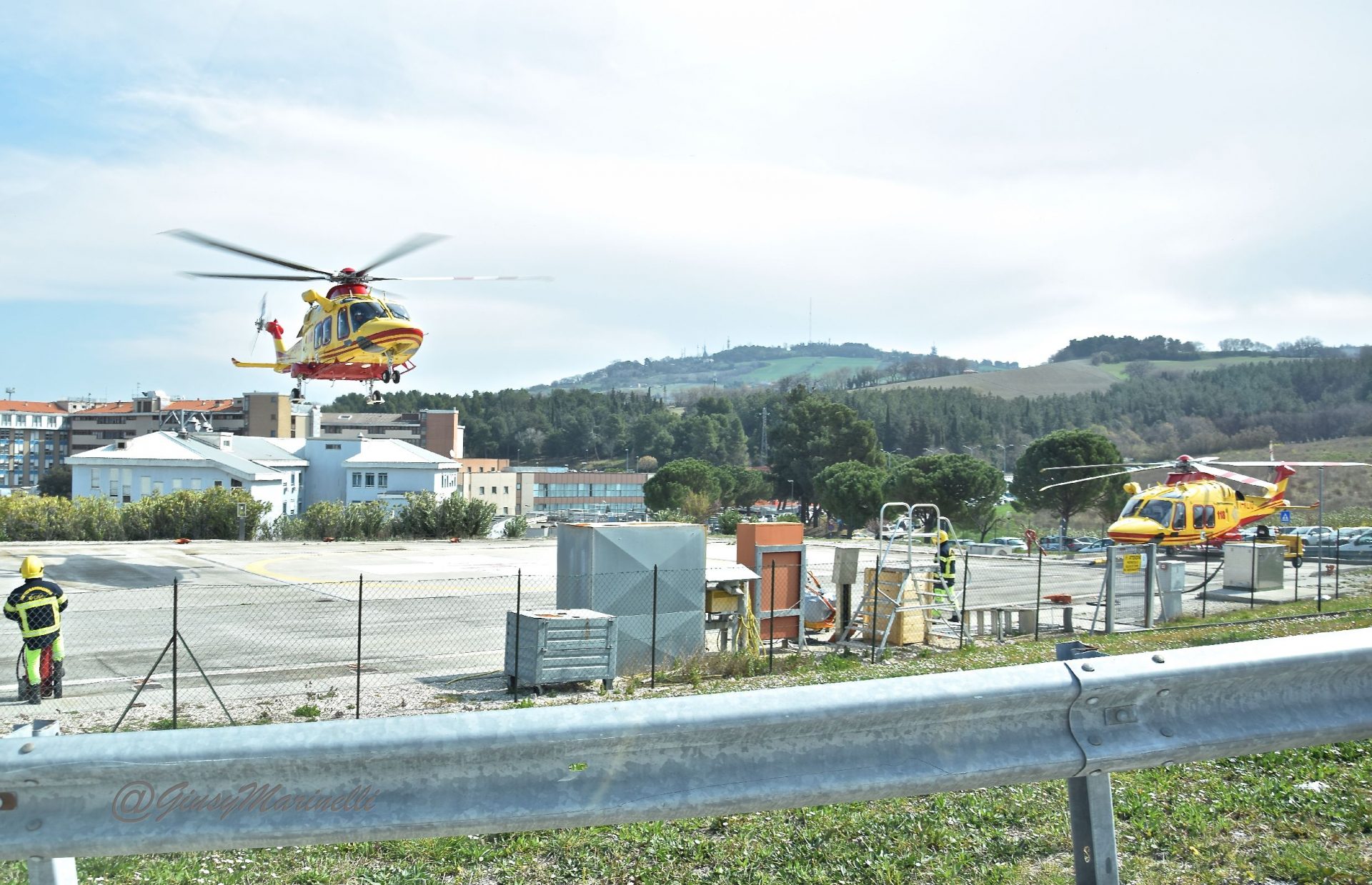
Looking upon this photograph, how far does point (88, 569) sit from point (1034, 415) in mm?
167280

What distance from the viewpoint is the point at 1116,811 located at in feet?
15.8

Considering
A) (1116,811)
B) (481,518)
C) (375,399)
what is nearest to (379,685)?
(1116,811)

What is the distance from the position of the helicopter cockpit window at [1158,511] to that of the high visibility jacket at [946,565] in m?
11.0

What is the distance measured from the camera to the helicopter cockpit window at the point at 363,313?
87.5 ft

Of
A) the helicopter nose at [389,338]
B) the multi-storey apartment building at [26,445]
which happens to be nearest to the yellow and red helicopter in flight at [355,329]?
the helicopter nose at [389,338]

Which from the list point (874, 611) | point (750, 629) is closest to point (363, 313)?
point (750, 629)

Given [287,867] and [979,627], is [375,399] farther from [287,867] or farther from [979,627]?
[287,867]

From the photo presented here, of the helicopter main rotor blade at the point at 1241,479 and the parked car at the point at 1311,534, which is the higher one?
the helicopter main rotor blade at the point at 1241,479

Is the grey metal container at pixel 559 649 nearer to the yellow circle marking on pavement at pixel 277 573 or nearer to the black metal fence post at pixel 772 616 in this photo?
the black metal fence post at pixel 772 616

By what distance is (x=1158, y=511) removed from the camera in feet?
95.7

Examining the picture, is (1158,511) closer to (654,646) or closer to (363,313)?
(654,646)

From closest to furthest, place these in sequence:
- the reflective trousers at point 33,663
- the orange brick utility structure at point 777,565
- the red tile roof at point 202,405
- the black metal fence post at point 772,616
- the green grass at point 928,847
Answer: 1. the green grass at point 928,847
2. the reflective trousers at point 33,663
3. the black metal fence post at point 772,616
4. the orange brick utility structure at point 777,565
5. the red tile roof at point 202,405

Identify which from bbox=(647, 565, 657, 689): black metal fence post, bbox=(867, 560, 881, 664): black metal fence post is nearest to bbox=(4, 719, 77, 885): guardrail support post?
bbox=(647, 565, 657, 689): black metal fence post

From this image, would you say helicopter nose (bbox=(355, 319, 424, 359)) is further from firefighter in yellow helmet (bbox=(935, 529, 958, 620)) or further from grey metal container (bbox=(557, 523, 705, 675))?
firefighter in yellow helmet (bbox=(935, 529, 958, 620))
